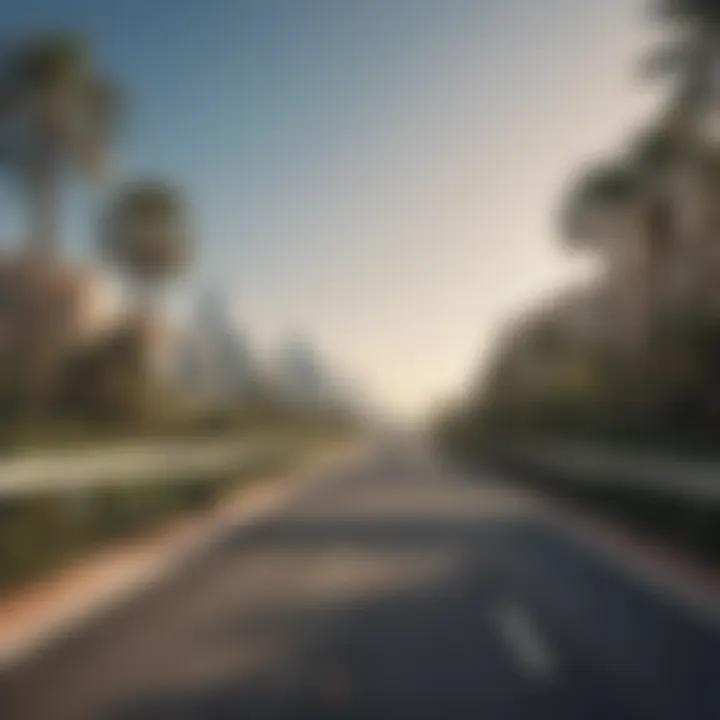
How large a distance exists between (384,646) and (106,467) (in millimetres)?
8177

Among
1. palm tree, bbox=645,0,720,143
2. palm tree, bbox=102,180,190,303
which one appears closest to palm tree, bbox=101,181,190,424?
palm tree, bbox=102,180,190,303

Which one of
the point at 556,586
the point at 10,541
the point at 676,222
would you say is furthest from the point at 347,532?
the point at 676,222

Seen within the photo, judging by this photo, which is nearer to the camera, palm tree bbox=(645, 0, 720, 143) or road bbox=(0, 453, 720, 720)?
road bbox=(0, 453, 720, 720)

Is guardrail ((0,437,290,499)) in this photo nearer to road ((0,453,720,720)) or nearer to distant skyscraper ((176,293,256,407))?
road ((0,453,720,720))

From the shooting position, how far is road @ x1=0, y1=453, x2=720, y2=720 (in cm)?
644

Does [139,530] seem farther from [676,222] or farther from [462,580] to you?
[676,222]

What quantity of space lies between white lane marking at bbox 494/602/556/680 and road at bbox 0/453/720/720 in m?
0.03

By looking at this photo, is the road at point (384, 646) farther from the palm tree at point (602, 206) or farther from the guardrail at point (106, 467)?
the palm tree at point (602, 206)

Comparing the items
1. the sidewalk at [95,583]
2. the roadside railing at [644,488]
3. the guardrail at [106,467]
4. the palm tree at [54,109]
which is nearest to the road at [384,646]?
the sidewalk at [95,583]

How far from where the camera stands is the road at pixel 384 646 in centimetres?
644

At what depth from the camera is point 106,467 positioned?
1537cm

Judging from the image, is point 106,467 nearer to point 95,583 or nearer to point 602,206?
point 95,583

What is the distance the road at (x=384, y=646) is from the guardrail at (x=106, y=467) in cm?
211

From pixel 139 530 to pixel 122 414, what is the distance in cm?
1972
